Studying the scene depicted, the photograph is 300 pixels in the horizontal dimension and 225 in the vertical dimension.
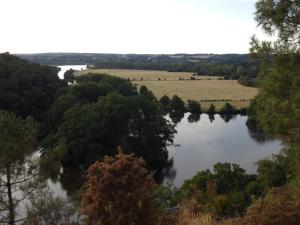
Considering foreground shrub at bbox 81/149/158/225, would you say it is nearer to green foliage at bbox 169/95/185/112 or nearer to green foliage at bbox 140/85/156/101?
green foliage at bbox 140/85/156/101

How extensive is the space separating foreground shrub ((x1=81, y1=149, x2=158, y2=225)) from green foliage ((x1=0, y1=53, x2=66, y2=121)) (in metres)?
42.8

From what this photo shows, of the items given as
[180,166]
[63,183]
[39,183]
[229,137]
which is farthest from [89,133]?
[39,183]

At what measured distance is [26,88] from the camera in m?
53.8

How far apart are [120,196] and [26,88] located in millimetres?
47401

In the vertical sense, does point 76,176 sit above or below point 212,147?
below

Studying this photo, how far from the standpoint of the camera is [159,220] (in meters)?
9.41

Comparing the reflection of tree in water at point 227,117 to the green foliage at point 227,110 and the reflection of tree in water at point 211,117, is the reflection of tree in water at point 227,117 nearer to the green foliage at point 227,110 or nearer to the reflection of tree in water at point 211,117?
the green foliage at point 227,110

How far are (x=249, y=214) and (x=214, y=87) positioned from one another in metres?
84.4

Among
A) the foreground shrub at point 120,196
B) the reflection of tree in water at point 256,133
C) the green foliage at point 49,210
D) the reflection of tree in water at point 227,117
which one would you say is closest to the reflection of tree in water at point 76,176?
the reflection of tree in water at point 256,133

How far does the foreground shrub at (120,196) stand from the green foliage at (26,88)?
141ft

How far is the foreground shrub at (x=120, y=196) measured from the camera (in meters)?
8.54

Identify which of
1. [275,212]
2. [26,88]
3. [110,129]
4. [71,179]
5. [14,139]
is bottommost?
[71,179]

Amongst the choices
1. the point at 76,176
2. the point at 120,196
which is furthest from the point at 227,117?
the point at 120,196

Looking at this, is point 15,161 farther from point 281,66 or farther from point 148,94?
point 148,94
